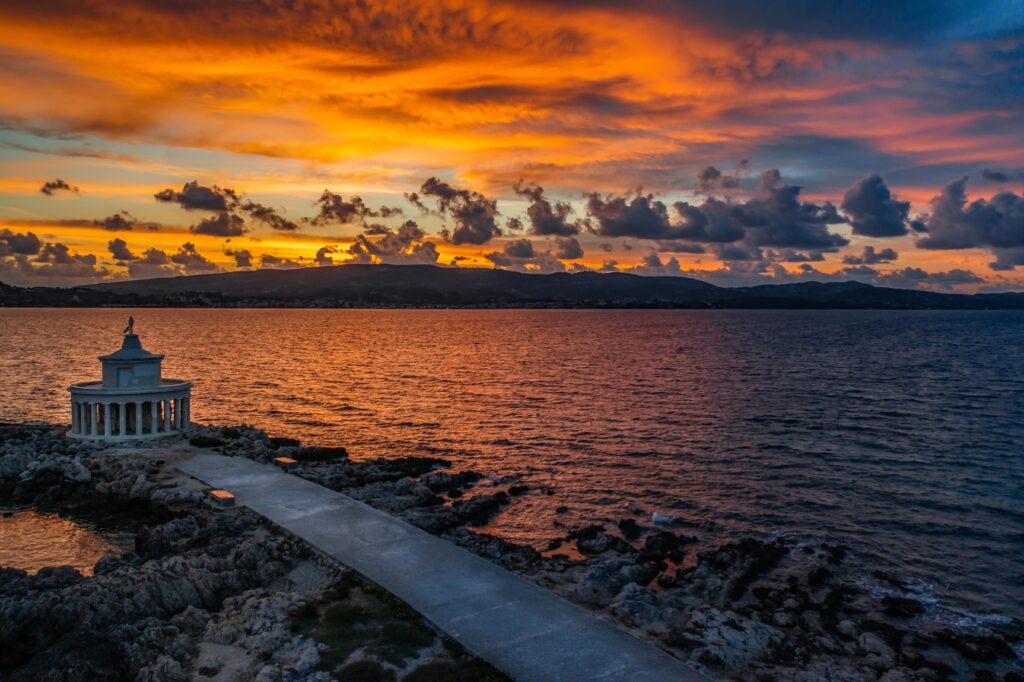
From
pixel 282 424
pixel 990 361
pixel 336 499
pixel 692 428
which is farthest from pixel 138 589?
pixel 990 361

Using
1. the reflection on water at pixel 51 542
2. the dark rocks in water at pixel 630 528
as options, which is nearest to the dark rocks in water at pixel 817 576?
the dark rocks in water at pixel 630 528

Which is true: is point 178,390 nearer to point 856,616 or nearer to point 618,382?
point 856,616

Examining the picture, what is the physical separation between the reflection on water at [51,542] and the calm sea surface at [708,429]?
19.6 m

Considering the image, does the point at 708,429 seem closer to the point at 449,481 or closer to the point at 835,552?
the point at 449,481

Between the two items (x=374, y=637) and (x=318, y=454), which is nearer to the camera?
(x=374, y=637)

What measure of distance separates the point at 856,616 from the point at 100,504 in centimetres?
3838

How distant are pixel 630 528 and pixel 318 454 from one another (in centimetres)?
2554

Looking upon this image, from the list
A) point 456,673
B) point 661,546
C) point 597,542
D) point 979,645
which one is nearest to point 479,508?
point 597,542

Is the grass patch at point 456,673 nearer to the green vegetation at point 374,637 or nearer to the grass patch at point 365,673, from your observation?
the green vegetation at point 374,637

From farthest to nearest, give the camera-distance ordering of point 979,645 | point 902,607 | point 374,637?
point 902,607
point 979,645
point 374,637

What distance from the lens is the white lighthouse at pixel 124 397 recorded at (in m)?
45.8

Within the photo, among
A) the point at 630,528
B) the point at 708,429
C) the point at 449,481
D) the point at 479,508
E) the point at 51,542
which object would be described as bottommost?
the point at 51,542

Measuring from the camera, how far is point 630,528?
3588 centimetres

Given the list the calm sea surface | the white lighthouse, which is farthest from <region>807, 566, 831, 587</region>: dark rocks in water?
the white lighthouse
